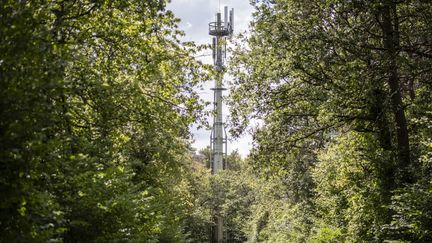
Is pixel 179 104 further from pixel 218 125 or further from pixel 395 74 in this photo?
pixel 218 125

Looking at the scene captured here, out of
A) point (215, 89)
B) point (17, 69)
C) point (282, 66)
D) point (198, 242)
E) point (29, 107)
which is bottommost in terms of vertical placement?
point (198, 242)

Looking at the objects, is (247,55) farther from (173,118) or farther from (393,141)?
(393,141)

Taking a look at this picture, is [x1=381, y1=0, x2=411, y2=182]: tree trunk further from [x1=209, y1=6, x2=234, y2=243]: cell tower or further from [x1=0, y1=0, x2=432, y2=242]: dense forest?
[x1=209, y1=6, x2=234, y2=243]: cell tower

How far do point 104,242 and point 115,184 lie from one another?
1072 millimetres

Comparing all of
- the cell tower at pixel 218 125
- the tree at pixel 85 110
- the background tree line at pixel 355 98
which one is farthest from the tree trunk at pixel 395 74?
the cell tower at pixel 218 125

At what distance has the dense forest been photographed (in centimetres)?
522

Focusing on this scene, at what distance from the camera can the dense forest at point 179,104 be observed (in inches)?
205

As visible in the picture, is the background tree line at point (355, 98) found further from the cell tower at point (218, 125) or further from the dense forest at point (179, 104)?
the cell tower at point (218, 125)

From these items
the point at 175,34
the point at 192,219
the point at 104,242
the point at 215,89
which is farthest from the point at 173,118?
the point at 215,89

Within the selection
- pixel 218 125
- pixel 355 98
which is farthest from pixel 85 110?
pixel 218 125

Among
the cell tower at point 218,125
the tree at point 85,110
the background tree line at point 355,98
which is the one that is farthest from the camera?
the cell tower at point 218,125

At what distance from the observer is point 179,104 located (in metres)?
13.5

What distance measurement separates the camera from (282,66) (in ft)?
44.9

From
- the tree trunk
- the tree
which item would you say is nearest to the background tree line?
the tree trunk
